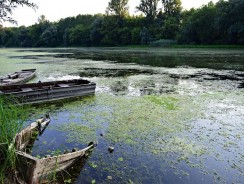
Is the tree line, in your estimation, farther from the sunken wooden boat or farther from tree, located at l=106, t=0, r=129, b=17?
the sunken wooden boat

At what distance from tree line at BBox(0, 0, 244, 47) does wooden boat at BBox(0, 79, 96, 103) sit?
22938 millimetres

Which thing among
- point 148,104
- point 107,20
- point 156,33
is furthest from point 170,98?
point 107,20

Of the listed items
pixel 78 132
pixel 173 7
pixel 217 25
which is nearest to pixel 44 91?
pixel 78 132

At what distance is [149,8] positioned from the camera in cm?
6831

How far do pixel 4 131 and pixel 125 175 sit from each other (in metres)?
2.23

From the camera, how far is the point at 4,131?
4.02 meters

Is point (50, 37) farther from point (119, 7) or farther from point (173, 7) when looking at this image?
point (173, 7)

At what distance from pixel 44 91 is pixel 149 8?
63649mm

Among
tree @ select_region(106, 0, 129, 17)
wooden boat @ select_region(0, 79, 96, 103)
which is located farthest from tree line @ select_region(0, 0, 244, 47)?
wooden boat @ select_region(0, 79, 96, 103)

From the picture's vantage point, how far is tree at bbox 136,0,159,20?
67562 millimetres

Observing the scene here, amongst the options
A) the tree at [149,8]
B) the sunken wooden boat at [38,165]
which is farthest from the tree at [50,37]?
the sunken wooden boat at [38,165]

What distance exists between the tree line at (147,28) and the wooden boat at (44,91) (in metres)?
22.9

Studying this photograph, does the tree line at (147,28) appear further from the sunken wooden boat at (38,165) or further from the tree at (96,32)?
the sunken wooden boat at (38,165)

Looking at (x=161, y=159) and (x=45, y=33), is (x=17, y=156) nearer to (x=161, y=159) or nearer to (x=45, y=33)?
(x=161, y=159)
